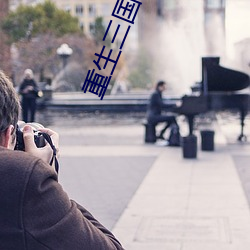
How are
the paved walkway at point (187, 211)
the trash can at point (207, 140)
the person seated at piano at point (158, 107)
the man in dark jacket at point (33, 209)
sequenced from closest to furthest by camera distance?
the man in dark jacket at point (33, 209)
the paved walkway at point (187, 211)
the trash can at point (207, 140)
the person seated at piano at point (158, 107)

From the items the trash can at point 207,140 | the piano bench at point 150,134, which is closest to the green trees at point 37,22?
the piano bench at point 150,134

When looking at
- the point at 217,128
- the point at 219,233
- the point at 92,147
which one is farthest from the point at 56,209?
the point at 217,128

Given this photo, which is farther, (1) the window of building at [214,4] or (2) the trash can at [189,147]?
(1) the window of building at [214,4]

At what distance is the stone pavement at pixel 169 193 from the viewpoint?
6.37 m

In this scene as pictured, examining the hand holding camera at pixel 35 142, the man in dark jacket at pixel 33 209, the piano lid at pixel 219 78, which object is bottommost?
the piano lid at pixel 219 78

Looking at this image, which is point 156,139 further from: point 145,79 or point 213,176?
point 145,79

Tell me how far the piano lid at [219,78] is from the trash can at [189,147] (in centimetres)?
266

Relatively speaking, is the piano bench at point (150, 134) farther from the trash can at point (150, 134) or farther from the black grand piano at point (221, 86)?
the black grand piano at point (221, 86)

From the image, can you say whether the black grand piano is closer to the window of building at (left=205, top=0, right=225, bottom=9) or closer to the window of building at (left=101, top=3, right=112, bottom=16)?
the window of building at (left=205, top=0, right=225, bottom=9)

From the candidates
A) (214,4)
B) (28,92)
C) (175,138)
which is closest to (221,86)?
(175,138)

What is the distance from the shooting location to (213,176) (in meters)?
10.2

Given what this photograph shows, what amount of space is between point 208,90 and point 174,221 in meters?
8.21

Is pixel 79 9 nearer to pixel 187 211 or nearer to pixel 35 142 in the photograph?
pixel 187 211

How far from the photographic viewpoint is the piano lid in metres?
14.8
